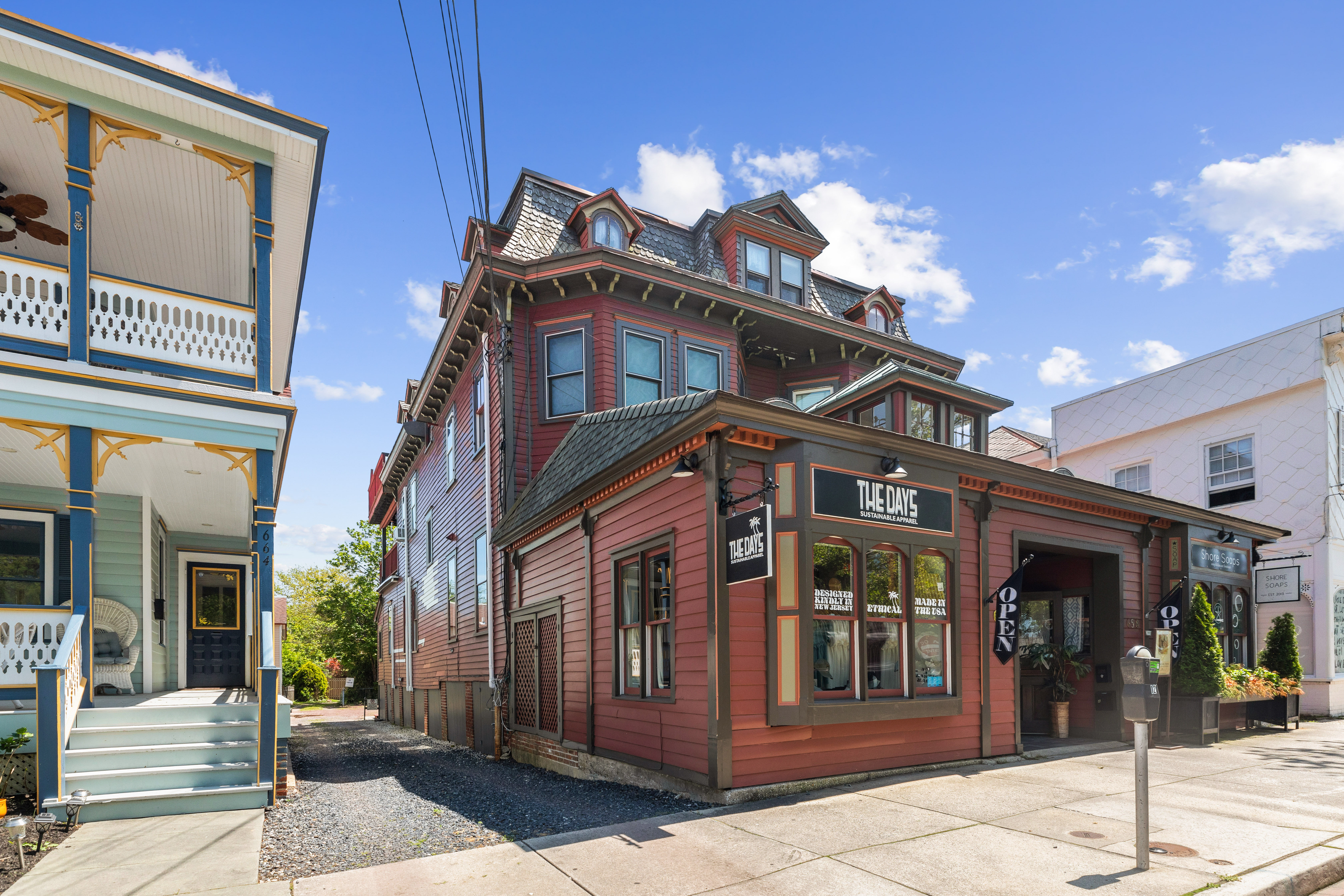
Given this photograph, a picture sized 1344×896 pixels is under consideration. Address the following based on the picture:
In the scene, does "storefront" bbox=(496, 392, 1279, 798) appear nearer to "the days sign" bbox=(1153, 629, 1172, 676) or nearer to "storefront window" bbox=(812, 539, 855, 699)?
"storefront window" bbox=(812, 539, 855, 699)

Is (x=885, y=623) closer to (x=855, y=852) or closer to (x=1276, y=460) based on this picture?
(x=855, y=852)

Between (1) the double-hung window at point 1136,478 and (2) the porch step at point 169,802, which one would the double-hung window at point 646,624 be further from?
(1) the double-hung window at point 1136,478

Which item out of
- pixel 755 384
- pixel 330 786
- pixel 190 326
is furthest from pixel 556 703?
pixel 755 384

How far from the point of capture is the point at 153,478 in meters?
11.1

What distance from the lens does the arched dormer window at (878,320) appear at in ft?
63.2

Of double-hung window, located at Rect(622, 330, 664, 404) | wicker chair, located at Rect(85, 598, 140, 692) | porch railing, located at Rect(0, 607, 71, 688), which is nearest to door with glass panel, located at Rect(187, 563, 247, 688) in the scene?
wicker chair, located at Rect(85, 598, 140, 692)

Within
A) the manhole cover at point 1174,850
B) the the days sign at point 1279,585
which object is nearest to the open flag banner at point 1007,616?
the manhole cover at point 1174,850

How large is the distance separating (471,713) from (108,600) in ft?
24.5

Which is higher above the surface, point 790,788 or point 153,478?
point 153,478

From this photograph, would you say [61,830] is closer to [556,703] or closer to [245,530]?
[556,703]

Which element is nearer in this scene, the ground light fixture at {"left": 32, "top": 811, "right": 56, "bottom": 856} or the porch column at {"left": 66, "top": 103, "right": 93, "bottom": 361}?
the ground light fixture at {"left": 32, "top": 811, "right": 56, "bottom": 856}

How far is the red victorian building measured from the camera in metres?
8.14

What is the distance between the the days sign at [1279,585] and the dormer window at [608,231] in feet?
44.7

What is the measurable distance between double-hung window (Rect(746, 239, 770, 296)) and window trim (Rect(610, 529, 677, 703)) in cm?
883
